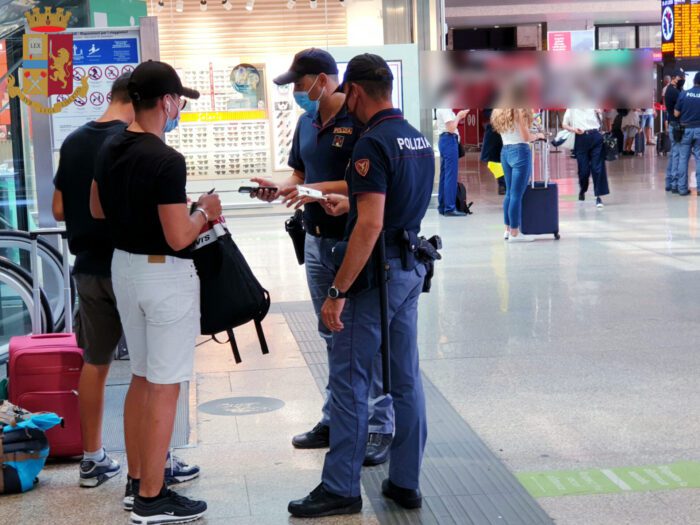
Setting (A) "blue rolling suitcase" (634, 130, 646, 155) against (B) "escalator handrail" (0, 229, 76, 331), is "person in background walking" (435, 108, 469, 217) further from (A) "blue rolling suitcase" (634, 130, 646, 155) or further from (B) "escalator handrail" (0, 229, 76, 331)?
(A) "blue rolling suitcase" (634, 130, 646, 155)

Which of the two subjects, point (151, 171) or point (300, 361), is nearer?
point (151, 171)

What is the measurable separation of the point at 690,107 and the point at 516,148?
565cm

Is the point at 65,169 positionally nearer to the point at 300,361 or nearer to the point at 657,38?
the point at 300,361

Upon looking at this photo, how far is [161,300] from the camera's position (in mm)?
3359

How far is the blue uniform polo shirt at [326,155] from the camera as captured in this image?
406 cm

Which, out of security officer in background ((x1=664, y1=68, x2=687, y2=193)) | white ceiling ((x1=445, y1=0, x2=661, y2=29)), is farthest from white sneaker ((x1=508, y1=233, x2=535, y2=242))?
white ceiling ((x1=445, y1=0, x2=661, y2=29))

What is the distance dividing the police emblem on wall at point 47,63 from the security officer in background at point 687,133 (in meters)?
11.0

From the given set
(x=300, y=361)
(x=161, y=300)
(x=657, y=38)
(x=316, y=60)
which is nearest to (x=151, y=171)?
(x=161, y=300)

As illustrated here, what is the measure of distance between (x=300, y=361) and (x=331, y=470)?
2431 millimetres

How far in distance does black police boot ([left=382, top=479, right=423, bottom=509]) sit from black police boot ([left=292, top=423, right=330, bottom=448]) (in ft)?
2.36

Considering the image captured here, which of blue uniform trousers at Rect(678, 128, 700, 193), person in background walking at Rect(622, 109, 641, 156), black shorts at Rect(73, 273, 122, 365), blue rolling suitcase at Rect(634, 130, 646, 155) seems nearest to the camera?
black shorts at Rect(73, 273, 122, 365)

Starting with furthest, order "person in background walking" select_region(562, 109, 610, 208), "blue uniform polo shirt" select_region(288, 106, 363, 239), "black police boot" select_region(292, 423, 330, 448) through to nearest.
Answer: "person in background walking" select_region(562, 109, 610, 208)
"black police boot" select_region(292, 423, 330, 448)
"blue uniform polo shirt" select_region(288, 106, 363, 239)

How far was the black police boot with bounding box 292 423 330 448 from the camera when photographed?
173 inches

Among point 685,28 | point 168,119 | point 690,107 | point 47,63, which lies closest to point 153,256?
point 168,119
